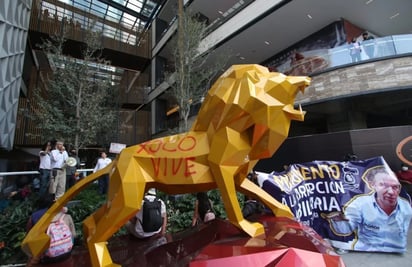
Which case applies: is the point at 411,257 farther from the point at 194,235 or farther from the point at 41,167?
the point at 41,167

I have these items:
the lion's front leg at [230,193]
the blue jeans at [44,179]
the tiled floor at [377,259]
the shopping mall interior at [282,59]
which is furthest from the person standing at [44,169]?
the tiled floor at [377,259]

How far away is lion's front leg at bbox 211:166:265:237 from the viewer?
8.02ft

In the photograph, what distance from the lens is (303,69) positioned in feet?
37.2

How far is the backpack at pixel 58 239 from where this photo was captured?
9.02ft

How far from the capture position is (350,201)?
4715 mm

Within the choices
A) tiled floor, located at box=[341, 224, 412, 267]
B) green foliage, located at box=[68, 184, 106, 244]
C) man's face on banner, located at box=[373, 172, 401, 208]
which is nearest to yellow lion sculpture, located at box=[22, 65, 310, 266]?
green foliage, located at box=[68, 184, 106, 244]

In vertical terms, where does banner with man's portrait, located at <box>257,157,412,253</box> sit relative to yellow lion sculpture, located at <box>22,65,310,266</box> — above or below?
below

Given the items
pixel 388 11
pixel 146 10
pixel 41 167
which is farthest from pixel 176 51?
pixel 146 10

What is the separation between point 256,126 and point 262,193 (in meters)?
1.23

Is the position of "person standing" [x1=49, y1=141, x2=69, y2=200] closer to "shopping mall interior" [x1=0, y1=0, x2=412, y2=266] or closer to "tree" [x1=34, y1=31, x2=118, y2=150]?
"shopping mall interior" [x1=0, y1=0, x2=412, y2=266]

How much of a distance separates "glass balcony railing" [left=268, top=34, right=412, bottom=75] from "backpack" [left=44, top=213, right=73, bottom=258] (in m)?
11.1

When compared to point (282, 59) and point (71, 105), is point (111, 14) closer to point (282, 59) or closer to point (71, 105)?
point (71, 105)

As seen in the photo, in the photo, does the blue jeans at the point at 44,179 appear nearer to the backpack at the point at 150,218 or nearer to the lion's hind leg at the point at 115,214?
the backpack at the point at 150,218

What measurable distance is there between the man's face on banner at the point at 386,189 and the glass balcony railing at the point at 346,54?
7.13 m
